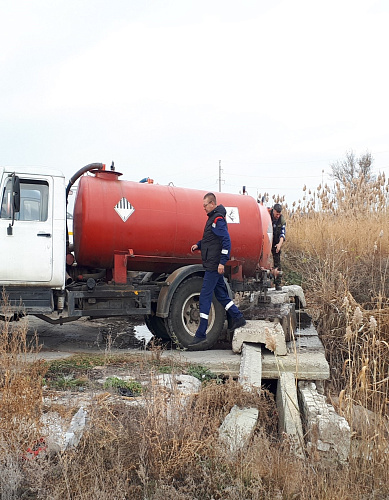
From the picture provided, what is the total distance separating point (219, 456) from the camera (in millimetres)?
3873

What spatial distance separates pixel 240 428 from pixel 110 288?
360cm

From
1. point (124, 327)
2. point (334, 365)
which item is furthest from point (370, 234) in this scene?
point (124, 327)

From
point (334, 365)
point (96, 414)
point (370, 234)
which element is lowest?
point (334, 365)

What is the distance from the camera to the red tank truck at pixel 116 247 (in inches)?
282

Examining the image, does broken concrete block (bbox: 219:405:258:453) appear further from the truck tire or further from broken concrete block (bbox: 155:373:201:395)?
the truck tire

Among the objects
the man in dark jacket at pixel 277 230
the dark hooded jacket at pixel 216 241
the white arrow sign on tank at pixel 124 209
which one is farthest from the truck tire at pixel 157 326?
the man in dark jacket at pixel 277 230

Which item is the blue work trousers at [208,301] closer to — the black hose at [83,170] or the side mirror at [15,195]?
the black hose at [83,170]

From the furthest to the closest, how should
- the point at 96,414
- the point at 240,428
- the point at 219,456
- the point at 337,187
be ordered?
the point at 337,187
the point at 240,428
the point at 96,414
the point at 219,456

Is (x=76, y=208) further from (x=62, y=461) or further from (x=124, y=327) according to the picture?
(x=62, y=461)

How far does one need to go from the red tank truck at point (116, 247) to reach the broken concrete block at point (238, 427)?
9.81 ft

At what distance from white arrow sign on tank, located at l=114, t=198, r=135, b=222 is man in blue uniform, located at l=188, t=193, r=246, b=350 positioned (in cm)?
105

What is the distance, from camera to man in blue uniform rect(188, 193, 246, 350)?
7535mm

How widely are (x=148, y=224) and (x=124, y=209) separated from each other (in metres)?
0.41

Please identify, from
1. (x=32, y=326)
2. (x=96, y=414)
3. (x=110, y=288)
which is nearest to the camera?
(x=96, y=414)
